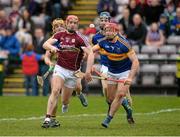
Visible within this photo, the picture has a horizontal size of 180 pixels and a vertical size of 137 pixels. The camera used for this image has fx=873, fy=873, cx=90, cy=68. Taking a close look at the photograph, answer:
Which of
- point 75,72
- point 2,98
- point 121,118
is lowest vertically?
point 2,98

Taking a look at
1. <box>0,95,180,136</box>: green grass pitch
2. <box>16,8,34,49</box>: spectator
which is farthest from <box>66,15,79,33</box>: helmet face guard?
<box>16,8,34,49</box>: spectator

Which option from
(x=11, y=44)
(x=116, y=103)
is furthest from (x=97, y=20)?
(x=116, y=103)

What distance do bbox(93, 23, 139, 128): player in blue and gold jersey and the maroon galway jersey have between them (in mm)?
434

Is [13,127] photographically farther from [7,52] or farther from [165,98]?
[7,52]

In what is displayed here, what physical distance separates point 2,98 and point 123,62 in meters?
8.83

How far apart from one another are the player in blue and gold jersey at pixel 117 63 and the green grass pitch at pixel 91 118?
55 cm

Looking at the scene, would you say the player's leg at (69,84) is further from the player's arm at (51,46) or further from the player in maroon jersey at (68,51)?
the player's arm at (51,46)

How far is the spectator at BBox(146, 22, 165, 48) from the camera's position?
27750 millimetres

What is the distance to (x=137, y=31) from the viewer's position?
28.4 metres

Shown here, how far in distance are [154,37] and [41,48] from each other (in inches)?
147

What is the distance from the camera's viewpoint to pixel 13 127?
17.2m

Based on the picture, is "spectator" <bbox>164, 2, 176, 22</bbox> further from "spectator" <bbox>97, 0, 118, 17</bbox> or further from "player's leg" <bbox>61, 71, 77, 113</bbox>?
"player's leg" <bbox>61, 71, 77, 113</bbox>

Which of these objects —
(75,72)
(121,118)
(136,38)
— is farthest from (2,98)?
(75,72)

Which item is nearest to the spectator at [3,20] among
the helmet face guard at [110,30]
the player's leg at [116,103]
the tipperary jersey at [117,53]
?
the tipperary jersey at [117,53]
